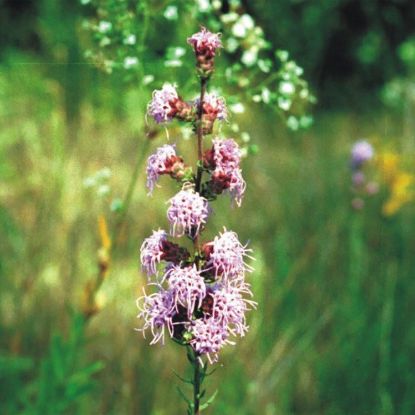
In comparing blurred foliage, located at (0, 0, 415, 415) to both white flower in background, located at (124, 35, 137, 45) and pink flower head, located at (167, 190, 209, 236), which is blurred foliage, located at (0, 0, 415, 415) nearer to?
white flower in background, located at (124, 35, 137, 45)

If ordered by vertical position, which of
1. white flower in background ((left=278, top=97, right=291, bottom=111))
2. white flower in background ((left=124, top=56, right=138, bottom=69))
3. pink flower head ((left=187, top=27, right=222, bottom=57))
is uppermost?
white flower in background ((left=124, top=56, right=138, bottom=69))

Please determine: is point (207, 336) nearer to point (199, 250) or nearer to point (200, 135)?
point (199, 250)

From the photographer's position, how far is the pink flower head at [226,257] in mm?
1122

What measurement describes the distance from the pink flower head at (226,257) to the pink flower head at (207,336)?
3.1 inches

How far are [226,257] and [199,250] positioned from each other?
0.05m

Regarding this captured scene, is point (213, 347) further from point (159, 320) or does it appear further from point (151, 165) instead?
point (151, 165)

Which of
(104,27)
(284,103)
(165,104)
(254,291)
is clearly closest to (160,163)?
(165,104)

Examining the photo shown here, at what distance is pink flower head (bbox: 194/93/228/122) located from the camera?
3.78 ft

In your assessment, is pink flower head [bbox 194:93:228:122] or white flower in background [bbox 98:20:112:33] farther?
white flower in background [bbox 98:20:112:33]

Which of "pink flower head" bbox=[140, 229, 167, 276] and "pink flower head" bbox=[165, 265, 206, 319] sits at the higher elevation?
"pink flower head" bbox=[140, 229, 167, 276]

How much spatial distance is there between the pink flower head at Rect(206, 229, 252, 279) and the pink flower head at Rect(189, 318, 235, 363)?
8 centimetres

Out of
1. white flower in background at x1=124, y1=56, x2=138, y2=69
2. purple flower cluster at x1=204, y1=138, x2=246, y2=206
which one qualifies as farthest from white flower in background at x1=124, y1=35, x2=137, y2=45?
purple flower cluster at x1=204, y1=138, x2=246, y2=206

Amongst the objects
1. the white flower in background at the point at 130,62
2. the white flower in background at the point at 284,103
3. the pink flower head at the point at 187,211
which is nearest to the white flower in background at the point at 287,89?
the white flower in background at the point at 284,103

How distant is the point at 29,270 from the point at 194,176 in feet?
4.59
